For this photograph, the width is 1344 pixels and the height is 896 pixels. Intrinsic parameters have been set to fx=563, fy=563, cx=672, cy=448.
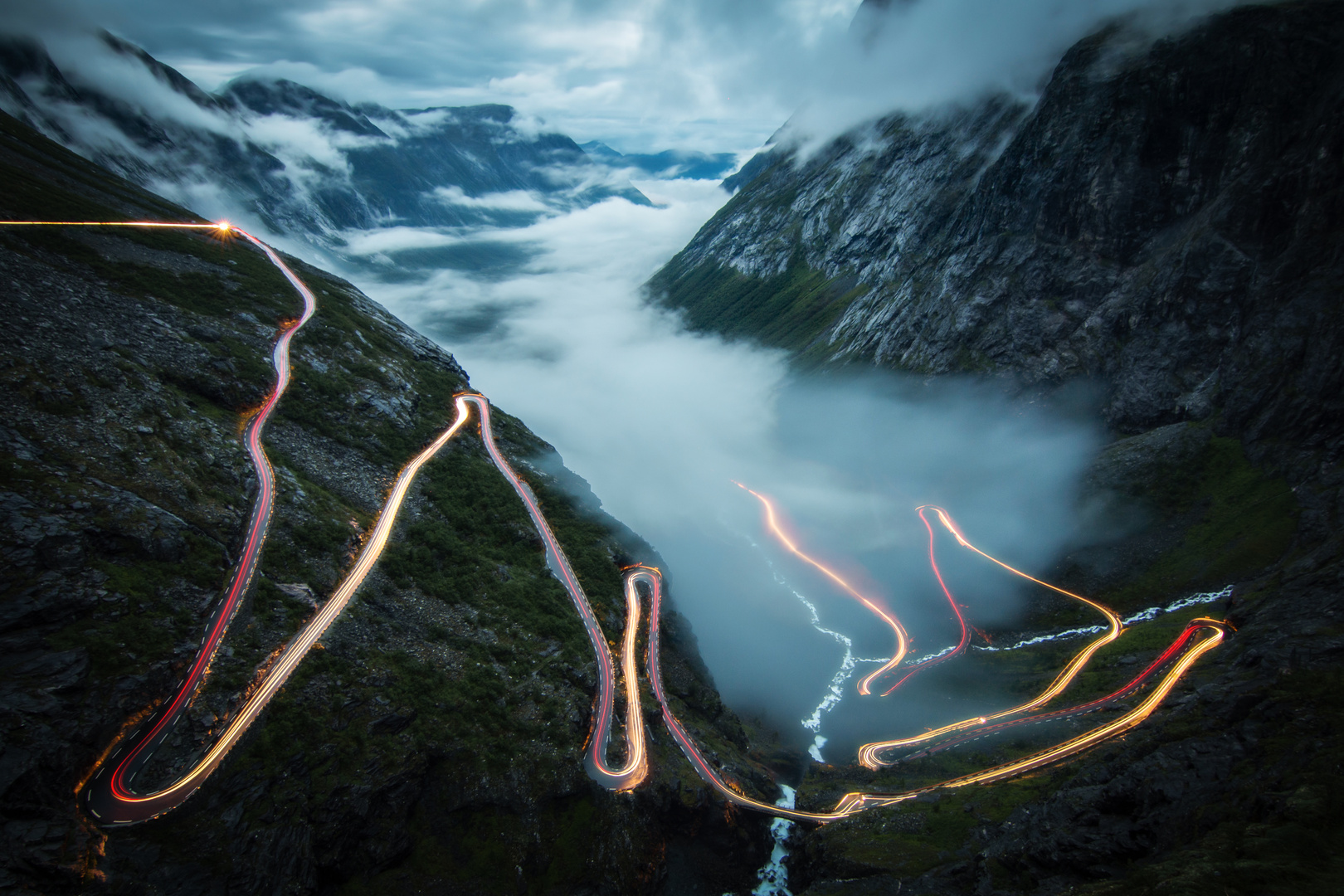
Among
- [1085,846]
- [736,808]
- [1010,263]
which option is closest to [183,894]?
[736,808]

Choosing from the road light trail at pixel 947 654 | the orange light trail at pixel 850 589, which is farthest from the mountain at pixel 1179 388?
the orange light trail at pixel 850 589

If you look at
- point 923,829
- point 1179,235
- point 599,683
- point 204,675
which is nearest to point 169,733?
point 204,675

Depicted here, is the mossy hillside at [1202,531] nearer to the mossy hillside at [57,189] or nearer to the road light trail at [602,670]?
the road light trail at [602,670]

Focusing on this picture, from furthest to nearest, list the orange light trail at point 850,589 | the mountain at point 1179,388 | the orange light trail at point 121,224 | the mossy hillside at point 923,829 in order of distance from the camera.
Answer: the orange light trail at point 850,589 < the orange light trail at point 121,224 < the mossy hillside at point 923,829 < the mountain at point 1179,388

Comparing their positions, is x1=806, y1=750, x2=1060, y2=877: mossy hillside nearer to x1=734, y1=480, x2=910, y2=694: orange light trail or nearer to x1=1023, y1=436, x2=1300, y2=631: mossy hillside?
x1=734, y1=480, x2=910, y2=694: orange light trail

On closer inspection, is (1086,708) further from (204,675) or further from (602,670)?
(204,675)

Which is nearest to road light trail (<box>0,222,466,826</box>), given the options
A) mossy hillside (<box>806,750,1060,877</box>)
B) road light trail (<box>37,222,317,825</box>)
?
road light trail (<box>37,222,317,825</box>)

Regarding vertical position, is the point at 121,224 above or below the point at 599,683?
above
